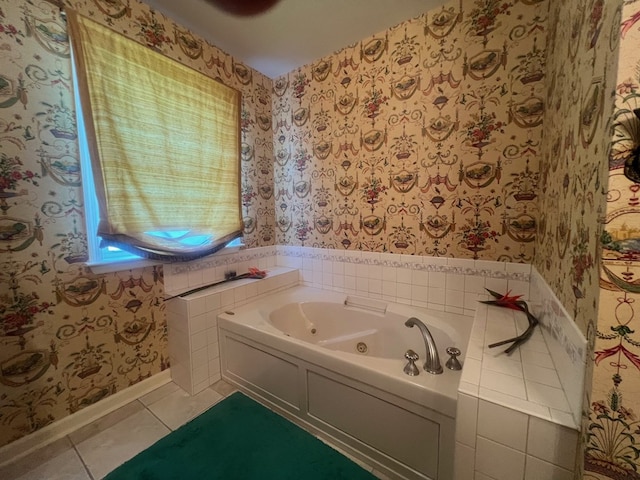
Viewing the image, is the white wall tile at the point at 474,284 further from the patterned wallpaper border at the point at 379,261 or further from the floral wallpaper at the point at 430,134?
the floral wallpaper at the point at 430,134

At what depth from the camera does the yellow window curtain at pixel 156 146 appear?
1.40 metres

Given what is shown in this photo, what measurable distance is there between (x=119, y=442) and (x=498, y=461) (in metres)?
1.79

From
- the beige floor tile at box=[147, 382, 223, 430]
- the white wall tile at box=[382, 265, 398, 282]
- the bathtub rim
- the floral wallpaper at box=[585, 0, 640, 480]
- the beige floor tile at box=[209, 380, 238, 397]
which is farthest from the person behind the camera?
the white wall tile at box=[382, 265, 398, 282]

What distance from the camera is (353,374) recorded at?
121 cm

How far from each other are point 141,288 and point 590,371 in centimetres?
215

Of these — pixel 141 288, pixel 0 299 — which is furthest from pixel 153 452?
pixel 0 299

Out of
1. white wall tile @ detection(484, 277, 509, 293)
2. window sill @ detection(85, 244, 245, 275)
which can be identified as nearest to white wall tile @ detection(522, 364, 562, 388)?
white wall tile @ detection(484, 277, 509, 293)

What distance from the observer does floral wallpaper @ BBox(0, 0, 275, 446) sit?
1.18 m

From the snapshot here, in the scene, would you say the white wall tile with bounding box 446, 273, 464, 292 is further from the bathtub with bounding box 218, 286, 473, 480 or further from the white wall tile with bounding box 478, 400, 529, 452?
the white wall tile with bounding box 478, 400, 529, 452

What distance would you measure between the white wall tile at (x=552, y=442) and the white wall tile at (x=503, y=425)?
0.06 ft

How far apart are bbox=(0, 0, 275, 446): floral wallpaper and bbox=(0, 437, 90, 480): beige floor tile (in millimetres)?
127

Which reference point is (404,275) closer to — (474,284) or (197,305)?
(474,284)

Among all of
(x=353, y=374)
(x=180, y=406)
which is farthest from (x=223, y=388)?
(x=353, y=374)

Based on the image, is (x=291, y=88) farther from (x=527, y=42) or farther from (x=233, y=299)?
(x=233, y=299)
